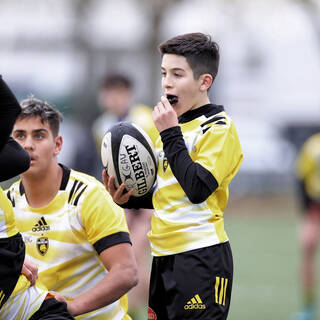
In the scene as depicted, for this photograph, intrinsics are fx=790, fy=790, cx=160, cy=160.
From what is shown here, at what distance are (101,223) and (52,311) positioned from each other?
0.54 meters

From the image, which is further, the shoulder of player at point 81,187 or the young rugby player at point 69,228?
the shoulder of player at point 81,187

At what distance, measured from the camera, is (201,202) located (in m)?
3.97

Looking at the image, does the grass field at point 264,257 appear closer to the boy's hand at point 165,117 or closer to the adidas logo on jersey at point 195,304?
the adidas logo on jersey at point 195,304

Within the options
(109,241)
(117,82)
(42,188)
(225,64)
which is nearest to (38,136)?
(42,188)

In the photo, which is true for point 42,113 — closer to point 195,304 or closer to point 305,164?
point 195,304

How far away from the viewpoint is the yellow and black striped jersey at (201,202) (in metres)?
3.97

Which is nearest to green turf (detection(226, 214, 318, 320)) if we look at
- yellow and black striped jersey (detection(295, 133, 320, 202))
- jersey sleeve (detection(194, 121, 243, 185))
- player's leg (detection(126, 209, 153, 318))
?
yellow and black striped jersey (detection(295, 133, 320, 202))

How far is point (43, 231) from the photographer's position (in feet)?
14.1

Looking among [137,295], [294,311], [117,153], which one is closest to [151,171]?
[117,153]

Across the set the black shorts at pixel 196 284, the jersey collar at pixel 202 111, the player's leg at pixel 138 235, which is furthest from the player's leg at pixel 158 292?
the player's leg at pixel 138 235

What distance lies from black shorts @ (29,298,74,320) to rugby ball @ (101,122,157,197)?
27.6 inches

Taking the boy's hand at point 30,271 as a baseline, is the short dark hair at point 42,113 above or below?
above

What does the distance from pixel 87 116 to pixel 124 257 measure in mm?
20207

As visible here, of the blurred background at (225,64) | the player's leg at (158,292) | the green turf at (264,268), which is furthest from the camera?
the blurred background at (225,64)
